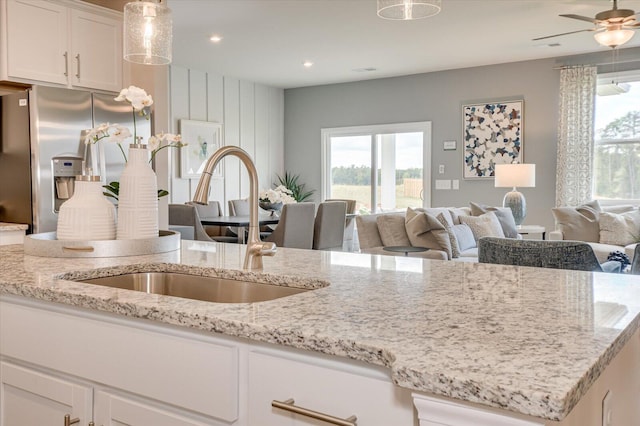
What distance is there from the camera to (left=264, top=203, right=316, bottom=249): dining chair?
531cm

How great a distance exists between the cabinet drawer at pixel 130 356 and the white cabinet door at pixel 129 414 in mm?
28

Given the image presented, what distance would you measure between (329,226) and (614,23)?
308cm

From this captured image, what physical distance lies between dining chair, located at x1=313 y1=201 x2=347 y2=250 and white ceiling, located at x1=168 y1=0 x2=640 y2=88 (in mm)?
1782

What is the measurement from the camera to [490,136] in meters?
7.80

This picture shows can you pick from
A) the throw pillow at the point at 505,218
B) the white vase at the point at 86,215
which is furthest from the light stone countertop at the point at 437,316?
the throw pillow at the point at 505,218

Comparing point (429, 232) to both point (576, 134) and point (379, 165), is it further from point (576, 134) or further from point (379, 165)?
point (379, 165)

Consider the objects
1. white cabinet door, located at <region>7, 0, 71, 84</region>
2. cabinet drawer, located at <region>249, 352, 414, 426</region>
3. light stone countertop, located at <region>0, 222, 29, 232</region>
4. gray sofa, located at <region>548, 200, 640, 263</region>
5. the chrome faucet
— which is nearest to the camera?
cabinet drawer, located at <region>249, 352, 414, 426</region>

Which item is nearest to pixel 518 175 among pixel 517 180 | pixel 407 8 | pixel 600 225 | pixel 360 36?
pixel 517 180

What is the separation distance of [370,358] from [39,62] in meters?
3.55

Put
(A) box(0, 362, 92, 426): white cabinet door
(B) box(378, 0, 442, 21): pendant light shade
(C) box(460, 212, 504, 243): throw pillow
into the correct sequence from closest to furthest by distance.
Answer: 1. (A) box(0, 362, 92, 426): white cabinet door
2. (B) box(378, 0, 442, 21): pendant light shade
3. (C) box(460, 212, 504, 243): throw pillow

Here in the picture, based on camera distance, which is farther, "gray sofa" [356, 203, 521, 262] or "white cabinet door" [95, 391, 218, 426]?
"gray sofa" [356, 203, 521, 262]

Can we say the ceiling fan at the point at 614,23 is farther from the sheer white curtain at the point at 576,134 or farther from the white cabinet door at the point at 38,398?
the white cabinet door at the point at 38,398

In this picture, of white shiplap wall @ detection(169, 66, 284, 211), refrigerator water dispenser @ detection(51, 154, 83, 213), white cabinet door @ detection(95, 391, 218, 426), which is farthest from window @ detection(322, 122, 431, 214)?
white cabinet door @ detection(95, 391, 218, 426)

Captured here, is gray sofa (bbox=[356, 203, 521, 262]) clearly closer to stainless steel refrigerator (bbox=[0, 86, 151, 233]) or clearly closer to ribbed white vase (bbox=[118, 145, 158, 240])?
stainless steel refrigerator (bbox=[0, 86, 151, 233])
